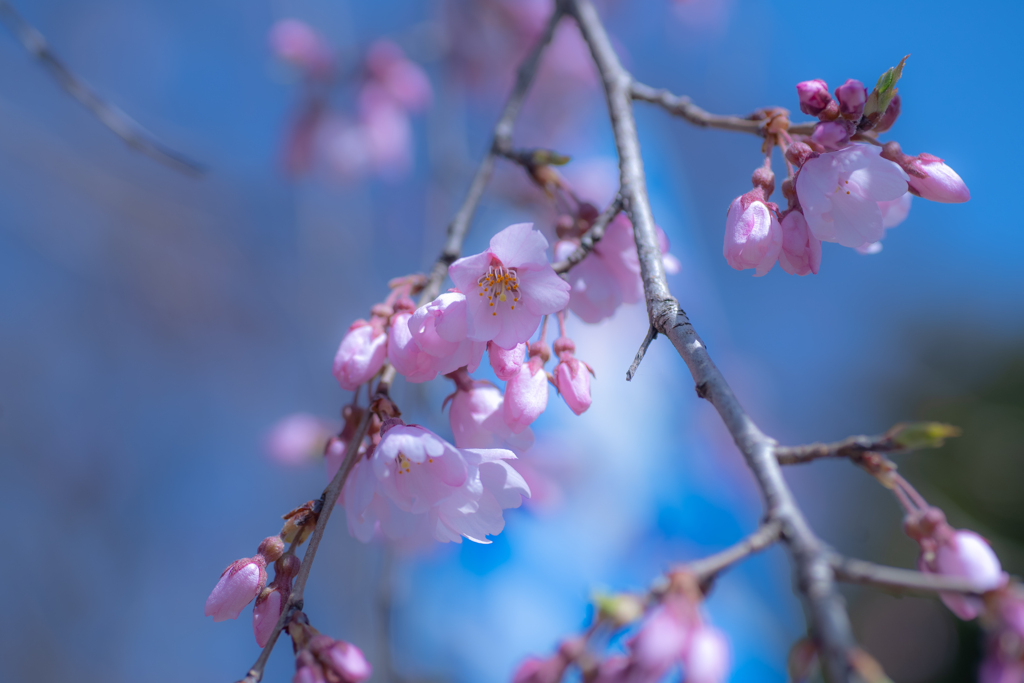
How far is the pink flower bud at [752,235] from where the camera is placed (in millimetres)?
856

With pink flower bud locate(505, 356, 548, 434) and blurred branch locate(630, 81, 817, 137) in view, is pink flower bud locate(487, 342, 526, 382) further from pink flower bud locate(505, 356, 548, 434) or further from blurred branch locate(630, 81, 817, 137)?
blurred branch locate(630, 81, 817, 137)

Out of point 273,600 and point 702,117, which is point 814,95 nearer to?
point 702,117

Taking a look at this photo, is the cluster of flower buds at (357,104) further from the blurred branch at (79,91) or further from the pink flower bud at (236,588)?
the pink flower bud at (236,588)

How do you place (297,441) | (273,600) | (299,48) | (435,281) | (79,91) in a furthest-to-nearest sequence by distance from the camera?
(299,48)
(297,441)
(79,91)
(435,281)
(273,600)

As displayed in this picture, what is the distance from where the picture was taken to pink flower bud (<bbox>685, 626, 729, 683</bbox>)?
558 mm

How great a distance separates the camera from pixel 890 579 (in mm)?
536

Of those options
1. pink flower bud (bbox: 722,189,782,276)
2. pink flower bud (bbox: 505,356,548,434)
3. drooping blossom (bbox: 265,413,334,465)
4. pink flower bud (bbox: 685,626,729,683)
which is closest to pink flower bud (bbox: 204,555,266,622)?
pink flower bud (bbox: 505,356,548,434)

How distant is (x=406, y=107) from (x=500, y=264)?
198 cm

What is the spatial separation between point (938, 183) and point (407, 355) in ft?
2.56

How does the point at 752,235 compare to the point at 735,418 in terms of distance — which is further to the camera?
the point at 752,235

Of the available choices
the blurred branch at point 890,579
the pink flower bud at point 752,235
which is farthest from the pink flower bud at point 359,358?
the blurred branch at point 890,579

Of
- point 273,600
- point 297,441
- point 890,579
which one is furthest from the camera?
point 297,441

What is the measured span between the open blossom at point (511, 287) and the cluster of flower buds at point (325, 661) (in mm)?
426

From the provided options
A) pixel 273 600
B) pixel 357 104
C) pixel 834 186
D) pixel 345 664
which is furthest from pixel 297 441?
pixel 834 186
